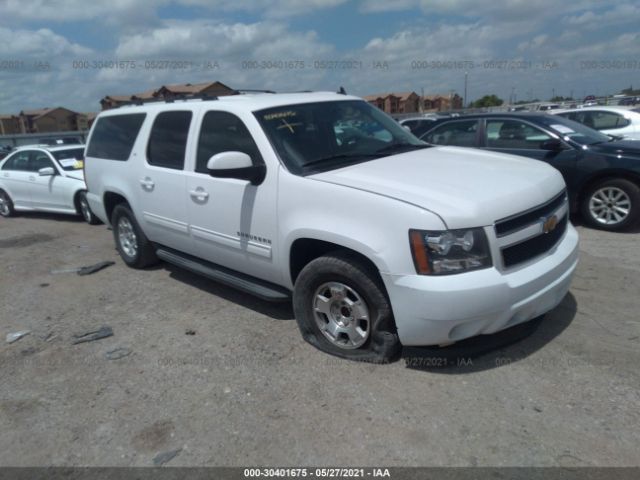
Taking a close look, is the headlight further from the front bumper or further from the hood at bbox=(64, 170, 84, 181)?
the hood at bbox=(64, 170, 84, 181)

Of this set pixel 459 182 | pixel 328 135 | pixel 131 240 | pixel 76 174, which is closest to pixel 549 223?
pixel 459 182

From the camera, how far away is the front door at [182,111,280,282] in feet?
12.4

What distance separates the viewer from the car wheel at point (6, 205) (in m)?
10.5

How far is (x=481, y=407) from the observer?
294 cm

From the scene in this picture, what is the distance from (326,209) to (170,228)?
2161 millimetres

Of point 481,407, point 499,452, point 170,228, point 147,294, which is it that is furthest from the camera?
point 147,294

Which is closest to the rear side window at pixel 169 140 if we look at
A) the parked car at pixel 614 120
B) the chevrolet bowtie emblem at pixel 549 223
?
the chevrolet bowtie emblem at pixel 549 223

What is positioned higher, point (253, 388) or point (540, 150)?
point (540, 150)

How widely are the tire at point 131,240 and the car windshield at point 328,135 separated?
7.98 ft

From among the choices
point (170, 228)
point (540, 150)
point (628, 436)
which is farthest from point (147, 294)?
point (540, 150)

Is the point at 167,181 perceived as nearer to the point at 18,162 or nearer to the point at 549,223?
the point at 549,223

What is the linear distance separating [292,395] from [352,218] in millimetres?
1211

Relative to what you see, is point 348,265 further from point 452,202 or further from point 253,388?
point 253,388

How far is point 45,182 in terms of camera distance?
954 centimetres
